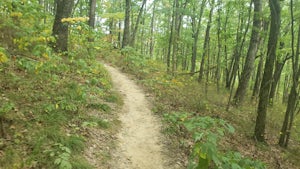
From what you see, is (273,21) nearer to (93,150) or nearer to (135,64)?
(93,150)

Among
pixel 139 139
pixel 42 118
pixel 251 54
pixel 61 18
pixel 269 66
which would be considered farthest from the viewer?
pixel 251 54

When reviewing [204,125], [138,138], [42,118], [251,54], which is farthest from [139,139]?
[251,54]

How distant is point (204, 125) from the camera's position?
4.15 m

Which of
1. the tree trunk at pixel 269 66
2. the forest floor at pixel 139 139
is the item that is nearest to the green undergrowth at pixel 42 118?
the forest floor at pixel 139 139

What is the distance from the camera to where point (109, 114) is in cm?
755

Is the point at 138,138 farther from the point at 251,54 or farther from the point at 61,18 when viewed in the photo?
the point at 251,54

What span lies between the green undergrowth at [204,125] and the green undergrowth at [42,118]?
2152 mm

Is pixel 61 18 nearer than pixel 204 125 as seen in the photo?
No

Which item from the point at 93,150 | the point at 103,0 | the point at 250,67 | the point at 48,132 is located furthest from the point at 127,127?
the point at 103,0

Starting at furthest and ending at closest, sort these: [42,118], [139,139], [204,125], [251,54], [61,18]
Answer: [251,54], [61,18], [139,139], [42,118], [204,125]

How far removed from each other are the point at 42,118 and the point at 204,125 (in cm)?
345

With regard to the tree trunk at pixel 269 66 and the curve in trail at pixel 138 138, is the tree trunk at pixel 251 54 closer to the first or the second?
the tree trunk at pixel 269 66

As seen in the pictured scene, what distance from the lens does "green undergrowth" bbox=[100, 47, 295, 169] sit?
3946mm

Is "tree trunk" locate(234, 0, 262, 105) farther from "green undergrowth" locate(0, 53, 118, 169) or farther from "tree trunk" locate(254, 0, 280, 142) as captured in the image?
"green undergrowth" locate(0, 53, 118, 169)
